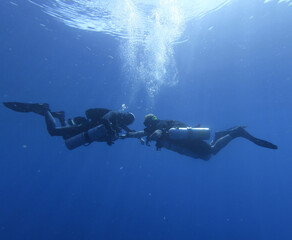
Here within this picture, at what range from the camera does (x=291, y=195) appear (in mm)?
97062

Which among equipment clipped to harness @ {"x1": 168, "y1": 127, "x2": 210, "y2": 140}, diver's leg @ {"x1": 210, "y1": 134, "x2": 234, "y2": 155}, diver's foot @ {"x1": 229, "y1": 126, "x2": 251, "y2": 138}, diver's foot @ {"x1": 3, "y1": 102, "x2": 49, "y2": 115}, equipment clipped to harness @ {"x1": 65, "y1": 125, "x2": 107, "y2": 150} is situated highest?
diver's foot @ {"x1": 229, "y1": 126, "x2": 251, "y2": 138}

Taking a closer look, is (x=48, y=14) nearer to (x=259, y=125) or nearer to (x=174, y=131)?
(x=174, y=131)

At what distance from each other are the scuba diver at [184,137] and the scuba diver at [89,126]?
677 millimetres

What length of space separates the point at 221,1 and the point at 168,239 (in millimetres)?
35017

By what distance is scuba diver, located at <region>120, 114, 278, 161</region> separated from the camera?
21.6 feet

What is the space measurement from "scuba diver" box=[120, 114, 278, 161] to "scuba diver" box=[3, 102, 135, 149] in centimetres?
68

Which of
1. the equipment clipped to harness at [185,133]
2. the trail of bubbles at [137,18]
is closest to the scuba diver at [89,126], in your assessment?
the equipment clipped to harness at [185,133]

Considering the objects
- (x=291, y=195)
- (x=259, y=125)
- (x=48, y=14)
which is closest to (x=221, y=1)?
(x=48, y=14)

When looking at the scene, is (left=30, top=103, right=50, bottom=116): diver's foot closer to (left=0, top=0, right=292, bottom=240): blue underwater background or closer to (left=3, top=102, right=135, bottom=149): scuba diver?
(left=3, top=102, right=135, bottom=149): scuba diver

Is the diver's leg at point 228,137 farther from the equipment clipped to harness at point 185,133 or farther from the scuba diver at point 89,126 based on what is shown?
the scuba diver at point 89,126

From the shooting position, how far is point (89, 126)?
6.88 metres

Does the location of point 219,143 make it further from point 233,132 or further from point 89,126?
point 89,126

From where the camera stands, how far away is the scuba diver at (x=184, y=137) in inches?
260

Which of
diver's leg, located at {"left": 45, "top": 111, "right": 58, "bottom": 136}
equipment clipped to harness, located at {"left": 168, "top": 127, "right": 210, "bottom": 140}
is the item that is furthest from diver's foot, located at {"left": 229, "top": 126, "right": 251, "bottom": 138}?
diver's leg, located at {"left": 45, "top": 111, "right": 58, "bottom": 136}
